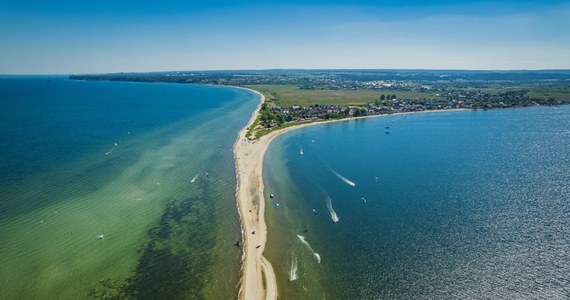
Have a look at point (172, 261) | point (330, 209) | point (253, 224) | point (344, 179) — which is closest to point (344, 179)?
point (344, 179)

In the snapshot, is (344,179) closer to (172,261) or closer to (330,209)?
(330,209)

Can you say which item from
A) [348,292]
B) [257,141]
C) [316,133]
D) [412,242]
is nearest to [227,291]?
[348,292]

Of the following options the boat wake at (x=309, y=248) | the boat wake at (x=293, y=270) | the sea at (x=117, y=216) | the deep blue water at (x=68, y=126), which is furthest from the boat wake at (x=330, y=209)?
the deep blue water at (x=68, y=126)

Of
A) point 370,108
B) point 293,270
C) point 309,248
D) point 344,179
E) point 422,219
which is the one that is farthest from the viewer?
point 370,108

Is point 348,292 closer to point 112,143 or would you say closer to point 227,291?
point 227,291

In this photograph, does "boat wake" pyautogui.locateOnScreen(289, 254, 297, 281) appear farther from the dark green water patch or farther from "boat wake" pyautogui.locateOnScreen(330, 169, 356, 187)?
"boat wake" pyautogui.locateOnScreen(330, 169, 356, 187)

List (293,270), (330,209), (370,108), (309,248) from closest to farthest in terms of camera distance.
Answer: (293,270), (309,248), (330,209), (370,108)
